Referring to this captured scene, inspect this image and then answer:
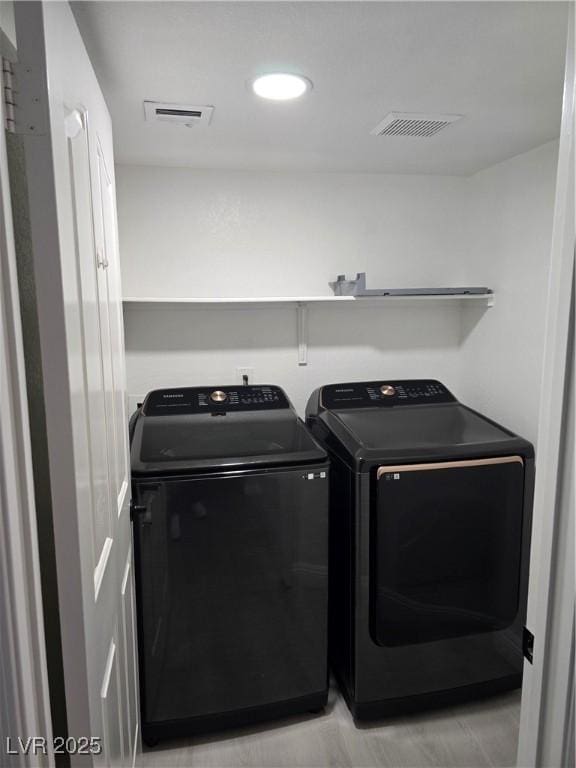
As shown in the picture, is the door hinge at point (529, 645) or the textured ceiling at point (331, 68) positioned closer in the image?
the door hinge at point (529, 645)

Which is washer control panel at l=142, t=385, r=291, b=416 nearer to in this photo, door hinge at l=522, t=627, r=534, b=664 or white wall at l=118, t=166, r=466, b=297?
white wall at l=118, t=166, r=466, b=297

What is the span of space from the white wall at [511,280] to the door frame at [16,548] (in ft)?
6.81

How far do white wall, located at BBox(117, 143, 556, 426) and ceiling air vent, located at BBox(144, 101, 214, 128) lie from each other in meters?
0.65

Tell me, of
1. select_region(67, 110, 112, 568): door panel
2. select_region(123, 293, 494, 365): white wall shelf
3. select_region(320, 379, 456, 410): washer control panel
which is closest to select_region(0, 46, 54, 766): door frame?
select_region(67, 110, 112, 568): door panel

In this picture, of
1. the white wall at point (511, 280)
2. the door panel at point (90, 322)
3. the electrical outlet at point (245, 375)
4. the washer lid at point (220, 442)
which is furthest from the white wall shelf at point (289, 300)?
the door panel at point (90, 322)

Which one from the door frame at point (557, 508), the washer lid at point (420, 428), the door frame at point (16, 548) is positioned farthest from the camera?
the washer lid at point (420, 428)

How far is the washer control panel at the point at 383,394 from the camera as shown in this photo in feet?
7.88

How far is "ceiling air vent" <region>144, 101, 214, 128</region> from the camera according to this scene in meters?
1.65

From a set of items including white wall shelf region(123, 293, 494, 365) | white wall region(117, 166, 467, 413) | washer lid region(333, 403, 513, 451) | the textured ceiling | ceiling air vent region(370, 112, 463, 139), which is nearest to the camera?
the textured ceiling

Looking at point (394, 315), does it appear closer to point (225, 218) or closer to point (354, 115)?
point (225, 218)

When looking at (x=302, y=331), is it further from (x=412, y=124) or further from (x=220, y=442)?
(x=412, y=124)

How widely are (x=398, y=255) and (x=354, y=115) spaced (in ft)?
3.42

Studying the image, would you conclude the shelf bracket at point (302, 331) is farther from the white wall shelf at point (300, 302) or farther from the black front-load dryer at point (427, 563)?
the black front-load dryer at point (427, 563)

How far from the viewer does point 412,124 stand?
185cm
